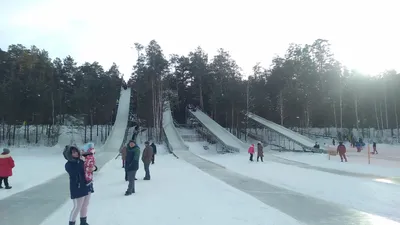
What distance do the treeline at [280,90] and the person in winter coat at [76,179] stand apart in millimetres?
37306

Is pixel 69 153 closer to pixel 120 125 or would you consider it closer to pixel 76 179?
pixel 76 179

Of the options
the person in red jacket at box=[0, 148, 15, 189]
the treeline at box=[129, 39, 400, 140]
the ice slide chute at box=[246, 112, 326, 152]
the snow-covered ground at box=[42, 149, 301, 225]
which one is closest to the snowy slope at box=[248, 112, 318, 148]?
the ice slide chute at box=[246, 112, 326, 152]

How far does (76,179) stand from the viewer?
625cm

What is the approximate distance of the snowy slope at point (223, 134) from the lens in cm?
3769

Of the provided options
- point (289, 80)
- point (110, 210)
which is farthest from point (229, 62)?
point (110, 210)

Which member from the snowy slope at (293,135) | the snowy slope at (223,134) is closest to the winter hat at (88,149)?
the snowy slope at (223,134)

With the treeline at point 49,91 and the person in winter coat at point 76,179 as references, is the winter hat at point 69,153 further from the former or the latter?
the treeline at point 49,91

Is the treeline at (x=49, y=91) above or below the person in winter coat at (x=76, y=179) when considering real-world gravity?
above

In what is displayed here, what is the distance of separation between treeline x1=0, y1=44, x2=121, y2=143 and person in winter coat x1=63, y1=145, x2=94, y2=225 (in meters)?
37.8

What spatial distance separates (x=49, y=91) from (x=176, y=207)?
39625 millimetres

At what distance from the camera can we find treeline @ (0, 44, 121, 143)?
40438 mm

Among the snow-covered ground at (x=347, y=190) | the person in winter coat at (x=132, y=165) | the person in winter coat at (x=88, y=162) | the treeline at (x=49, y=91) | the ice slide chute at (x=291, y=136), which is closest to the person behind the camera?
the person in winter coat at (x=88, y=162)

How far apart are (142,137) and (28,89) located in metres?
15.8

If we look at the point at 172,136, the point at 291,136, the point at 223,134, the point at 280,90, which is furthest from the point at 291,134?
the point at 172,136
